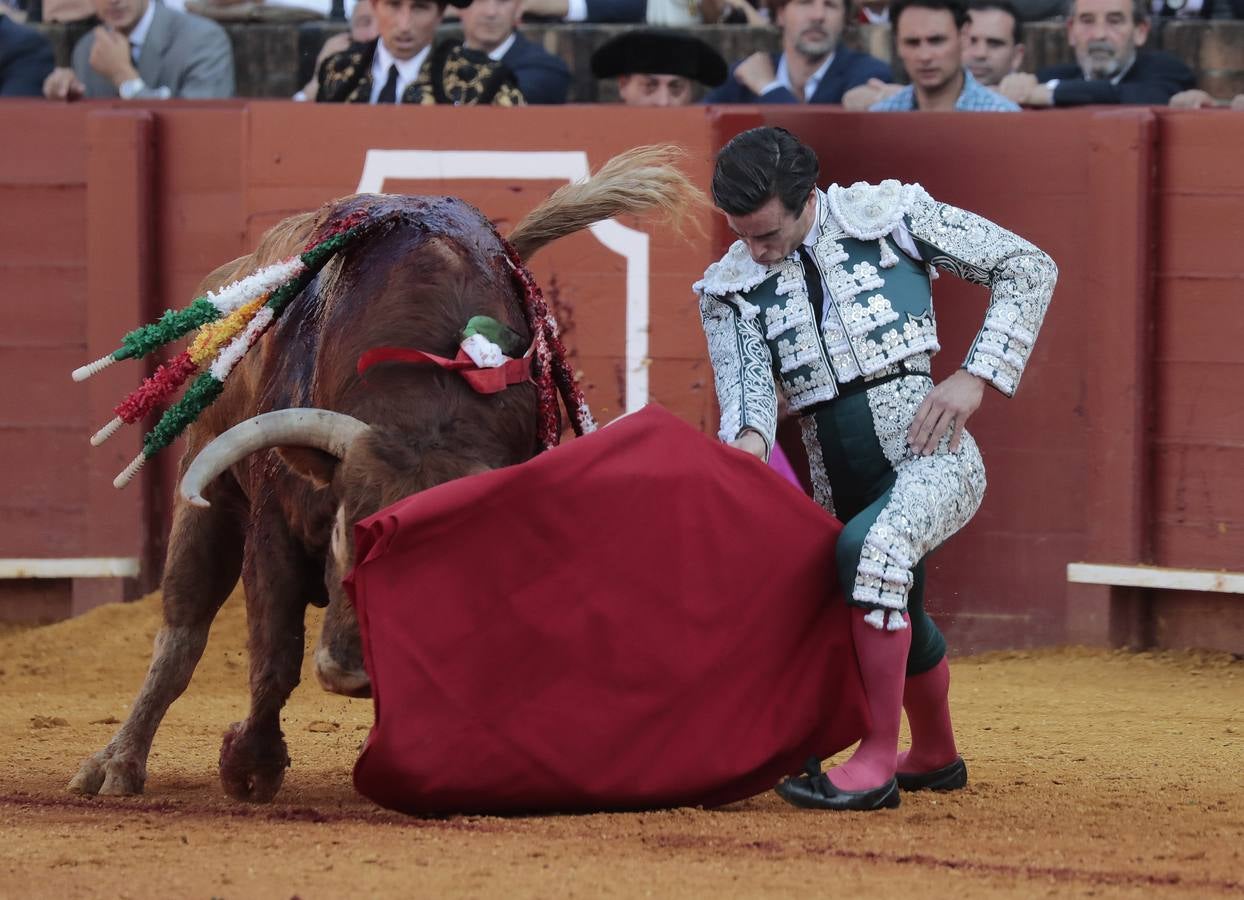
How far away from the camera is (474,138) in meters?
6.24

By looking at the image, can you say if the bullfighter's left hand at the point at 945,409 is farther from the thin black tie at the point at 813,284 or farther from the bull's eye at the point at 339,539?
the bull's eye at the point at 339,539

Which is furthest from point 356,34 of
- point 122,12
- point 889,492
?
point 889,492

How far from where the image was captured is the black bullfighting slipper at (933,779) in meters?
3.91

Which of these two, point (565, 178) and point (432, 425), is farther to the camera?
point (565, 178)

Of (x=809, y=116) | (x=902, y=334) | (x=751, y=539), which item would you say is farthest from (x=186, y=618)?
(x=809, y=116)

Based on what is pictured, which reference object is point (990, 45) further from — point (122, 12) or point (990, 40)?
point (122, 12)

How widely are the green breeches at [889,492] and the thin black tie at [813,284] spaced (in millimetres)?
161

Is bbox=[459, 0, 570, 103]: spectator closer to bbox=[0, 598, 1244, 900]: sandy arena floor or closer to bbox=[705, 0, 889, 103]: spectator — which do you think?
bbox=[705, 0, 889, 103]: spectator

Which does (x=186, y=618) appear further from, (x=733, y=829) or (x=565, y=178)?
(x=565, y=178)

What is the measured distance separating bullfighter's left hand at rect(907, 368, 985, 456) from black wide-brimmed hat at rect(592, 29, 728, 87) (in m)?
3.61

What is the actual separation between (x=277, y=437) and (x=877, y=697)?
116cm

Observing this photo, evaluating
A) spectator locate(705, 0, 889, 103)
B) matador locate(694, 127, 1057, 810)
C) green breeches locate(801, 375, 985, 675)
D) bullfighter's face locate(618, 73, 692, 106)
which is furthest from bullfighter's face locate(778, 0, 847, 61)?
green breeches locate(801, 375, 985, 675)

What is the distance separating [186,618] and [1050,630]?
2.86 m

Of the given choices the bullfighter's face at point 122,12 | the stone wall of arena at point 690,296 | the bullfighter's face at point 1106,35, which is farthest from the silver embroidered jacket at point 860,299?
the bullfighter's face at point 122,12
